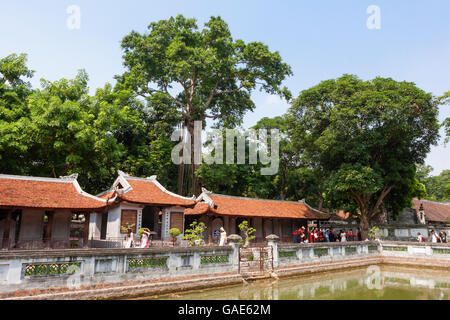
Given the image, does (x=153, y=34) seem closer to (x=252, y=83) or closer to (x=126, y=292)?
(x=252, y=83)

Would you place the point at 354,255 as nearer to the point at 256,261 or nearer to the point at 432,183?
the point at 256,261

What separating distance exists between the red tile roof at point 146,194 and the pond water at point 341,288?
8.20m

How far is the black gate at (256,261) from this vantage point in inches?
523

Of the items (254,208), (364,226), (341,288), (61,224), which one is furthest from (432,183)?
(61,224)

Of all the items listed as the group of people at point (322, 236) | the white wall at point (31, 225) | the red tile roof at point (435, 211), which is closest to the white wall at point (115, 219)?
the white wall at point (31, 225)

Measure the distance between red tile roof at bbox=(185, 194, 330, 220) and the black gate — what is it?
7.13 meters

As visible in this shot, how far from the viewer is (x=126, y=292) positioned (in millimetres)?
9617

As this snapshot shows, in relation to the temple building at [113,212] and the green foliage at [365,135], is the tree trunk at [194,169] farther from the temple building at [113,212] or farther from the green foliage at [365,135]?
the green foliage at [365,135]

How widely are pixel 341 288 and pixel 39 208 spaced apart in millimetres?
12687

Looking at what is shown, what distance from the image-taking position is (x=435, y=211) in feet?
118

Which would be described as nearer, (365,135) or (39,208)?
(39,208)
